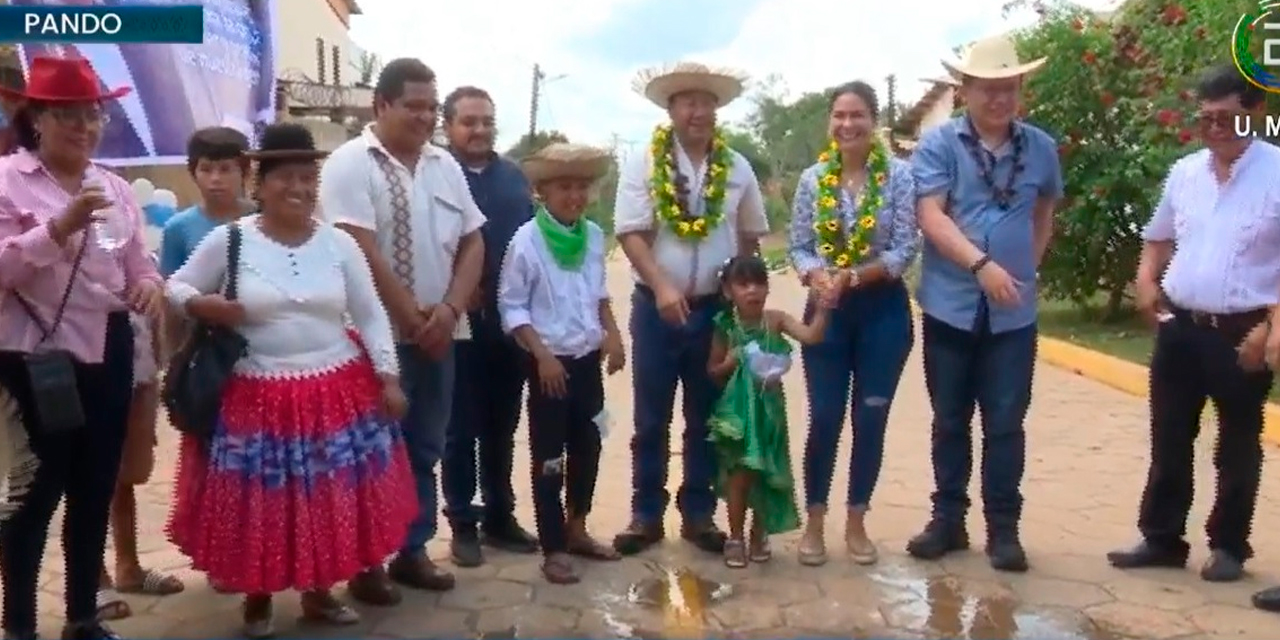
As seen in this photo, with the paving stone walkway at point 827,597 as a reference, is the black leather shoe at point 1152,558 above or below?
above

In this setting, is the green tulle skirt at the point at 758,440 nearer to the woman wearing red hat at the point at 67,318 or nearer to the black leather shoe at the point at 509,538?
the black leather shoe at the point at 509,538

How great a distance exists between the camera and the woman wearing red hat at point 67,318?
3.73m

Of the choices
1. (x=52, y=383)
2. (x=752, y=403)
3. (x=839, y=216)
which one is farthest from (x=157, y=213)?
(x=839, y=216)

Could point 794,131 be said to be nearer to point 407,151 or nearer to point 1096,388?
point 1096,388

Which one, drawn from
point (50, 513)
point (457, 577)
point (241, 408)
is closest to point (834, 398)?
point (457, 577)

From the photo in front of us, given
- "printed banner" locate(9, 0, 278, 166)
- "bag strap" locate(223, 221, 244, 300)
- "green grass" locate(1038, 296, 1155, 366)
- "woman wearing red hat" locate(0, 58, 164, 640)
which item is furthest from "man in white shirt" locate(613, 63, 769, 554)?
"green grass" locate(1038, 296, 1155, 366)

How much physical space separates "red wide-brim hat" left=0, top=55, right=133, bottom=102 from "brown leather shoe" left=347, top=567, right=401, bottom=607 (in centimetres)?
185

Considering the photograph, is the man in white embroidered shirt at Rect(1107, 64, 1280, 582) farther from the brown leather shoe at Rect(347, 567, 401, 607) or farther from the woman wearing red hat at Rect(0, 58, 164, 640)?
the woman wearing red hat at Rect(0, 58, 164, 640)

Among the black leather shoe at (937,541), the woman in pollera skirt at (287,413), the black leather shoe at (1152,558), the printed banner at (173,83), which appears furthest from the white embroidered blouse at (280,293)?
the black leather shoe at (1152,558)

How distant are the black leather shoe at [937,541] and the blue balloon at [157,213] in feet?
15.0

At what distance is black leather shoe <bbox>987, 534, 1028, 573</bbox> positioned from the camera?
498 centimetres

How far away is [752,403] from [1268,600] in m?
1.96

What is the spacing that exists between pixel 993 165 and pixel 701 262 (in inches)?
46.9

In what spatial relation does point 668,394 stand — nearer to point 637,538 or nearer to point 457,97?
point 637,538
